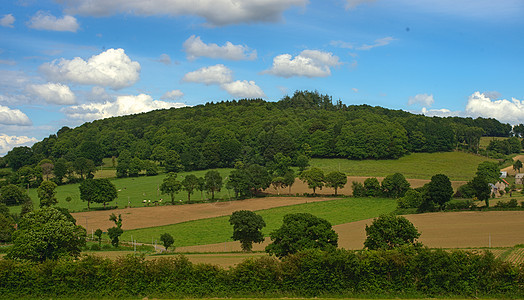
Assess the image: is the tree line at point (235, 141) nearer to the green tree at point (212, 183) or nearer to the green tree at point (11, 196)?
the green tree at point (11, 196)

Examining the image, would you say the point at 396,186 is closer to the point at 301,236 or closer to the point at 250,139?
the point at 301,236

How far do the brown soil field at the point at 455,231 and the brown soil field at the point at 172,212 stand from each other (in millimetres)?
19193

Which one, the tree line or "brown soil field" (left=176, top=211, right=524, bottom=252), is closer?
"brown soil field" (left=176, top=211, right=524, bottom=252)

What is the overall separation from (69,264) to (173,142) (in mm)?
116057

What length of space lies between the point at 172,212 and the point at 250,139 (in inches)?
2761

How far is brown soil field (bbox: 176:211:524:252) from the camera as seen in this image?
145 feet

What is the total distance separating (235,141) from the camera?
439 ft

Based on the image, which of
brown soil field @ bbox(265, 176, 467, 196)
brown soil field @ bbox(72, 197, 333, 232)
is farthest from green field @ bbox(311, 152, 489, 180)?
brown soil field @ bbox(72, 197, 333, 232)

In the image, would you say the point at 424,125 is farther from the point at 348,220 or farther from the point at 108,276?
the point at 108,276

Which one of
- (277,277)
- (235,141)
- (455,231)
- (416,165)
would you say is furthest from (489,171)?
(277,277)

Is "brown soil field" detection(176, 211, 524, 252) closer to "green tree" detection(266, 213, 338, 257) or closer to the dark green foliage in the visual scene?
"green tree" detection(266, 213, 338, 257)

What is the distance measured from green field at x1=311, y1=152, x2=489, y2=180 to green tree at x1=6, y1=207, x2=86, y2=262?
264ft

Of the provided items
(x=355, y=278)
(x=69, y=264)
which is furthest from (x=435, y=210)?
(x=69, y=264)

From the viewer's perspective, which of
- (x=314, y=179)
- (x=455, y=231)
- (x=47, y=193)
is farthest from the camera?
(x=314, y=179)
